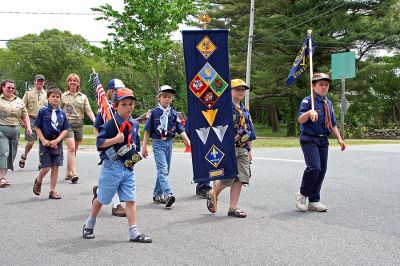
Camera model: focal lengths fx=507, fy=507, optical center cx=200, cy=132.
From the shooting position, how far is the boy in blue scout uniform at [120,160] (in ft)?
17.6

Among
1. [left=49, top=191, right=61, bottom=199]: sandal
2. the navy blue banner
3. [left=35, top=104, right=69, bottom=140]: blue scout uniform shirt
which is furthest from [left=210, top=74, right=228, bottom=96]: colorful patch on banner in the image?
[left=49, top=191, right=61, bottom=199]: sandal

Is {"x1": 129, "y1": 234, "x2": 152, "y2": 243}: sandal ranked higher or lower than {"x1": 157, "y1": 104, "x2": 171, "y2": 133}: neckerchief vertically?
lower

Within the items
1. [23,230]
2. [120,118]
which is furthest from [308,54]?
[23,230]

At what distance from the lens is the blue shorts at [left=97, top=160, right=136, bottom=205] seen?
5391 mm

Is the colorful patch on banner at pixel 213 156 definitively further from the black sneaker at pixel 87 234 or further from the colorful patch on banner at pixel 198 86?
the black sneaker at pixel 87 234

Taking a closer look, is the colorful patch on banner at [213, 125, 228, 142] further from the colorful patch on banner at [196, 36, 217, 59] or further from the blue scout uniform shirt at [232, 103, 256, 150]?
the colorful patch on banner at [196, 36, 217, 59]

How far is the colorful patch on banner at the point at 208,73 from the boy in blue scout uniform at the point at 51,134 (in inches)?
107

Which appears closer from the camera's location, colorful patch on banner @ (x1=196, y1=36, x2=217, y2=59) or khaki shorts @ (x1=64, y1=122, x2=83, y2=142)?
colorful patch on banner @ (x1=196, y1=36, x2=217, y2=59)

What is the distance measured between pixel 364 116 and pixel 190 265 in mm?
34673

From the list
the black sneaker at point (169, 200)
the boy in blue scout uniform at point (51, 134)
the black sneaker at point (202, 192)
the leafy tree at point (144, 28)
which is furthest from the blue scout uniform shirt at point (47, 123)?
the leafy tree at point (144, 28)

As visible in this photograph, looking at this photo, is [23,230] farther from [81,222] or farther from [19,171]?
[19,171]

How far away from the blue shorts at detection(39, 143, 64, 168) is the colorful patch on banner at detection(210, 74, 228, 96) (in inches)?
121

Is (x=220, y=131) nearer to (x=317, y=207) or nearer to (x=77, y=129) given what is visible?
(x=317, y=207)

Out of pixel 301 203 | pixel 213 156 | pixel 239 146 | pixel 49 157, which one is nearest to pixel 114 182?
pixel 213 156
